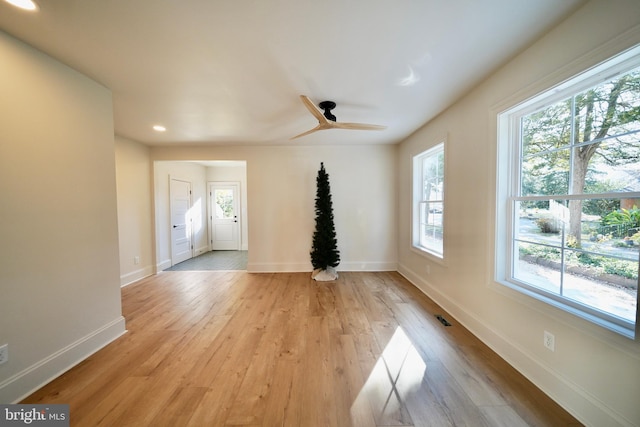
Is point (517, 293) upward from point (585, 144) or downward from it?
downward

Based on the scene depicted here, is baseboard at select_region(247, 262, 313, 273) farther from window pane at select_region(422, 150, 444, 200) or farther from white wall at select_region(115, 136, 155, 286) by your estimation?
window pane at select_region(422, 150, 444, 200)

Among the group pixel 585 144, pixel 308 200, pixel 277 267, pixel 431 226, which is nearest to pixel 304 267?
pixel 277 267

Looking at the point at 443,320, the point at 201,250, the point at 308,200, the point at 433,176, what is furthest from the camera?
the point at 201,250

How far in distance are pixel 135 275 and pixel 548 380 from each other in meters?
5.32

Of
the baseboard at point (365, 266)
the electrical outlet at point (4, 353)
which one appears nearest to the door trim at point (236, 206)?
the baseboard at point (365, 266)

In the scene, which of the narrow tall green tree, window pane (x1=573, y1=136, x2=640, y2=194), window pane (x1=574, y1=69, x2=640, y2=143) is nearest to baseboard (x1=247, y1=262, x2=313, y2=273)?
the narrow tall green tree

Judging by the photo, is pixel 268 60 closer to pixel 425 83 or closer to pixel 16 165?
pixel 425 83

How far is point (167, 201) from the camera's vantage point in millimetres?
4680

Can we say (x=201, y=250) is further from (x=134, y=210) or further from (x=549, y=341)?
(x=549, y=341)

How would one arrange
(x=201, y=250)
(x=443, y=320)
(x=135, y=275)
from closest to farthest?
(x=443, y=320)
(x=135, y=275)
(x=201, y=250)

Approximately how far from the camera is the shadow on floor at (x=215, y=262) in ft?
15.3

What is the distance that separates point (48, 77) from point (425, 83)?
3076 millimetres

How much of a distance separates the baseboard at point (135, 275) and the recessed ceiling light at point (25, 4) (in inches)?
141

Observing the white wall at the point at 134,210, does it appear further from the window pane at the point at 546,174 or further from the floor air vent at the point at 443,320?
the window pane at the point at 546,174
